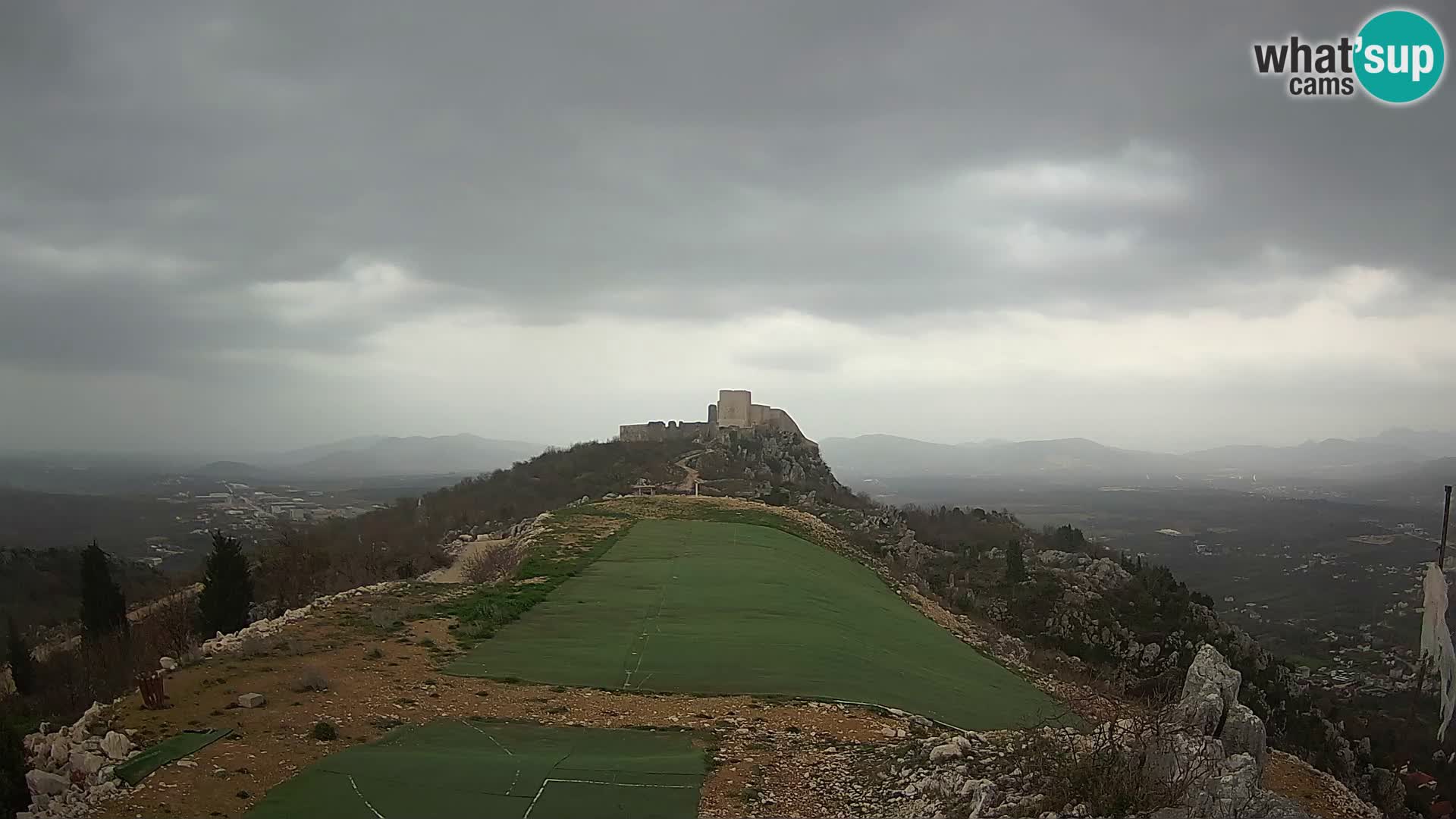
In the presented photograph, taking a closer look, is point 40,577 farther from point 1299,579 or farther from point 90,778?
point 1299,579

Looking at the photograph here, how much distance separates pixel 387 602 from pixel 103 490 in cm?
13698

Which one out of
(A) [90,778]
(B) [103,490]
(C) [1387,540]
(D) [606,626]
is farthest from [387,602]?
(B) [103,490]

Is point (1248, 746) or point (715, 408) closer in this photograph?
point (1248, 746)

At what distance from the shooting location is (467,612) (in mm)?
18266

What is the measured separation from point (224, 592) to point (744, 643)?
16.1 m

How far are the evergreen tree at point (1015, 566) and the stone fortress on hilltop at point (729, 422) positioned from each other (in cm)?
3728

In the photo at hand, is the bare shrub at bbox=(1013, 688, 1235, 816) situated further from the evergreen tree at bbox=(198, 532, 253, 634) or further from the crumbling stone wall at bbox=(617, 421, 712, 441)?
the crumbling stone wall at bbox=(617, 421, 712, 441)

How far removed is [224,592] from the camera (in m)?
22.6

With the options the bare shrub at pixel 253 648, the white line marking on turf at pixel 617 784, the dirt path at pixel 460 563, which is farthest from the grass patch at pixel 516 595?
the white line marking on turf at pixel 617 784

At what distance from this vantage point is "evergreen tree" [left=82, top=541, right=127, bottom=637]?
29.6 meters

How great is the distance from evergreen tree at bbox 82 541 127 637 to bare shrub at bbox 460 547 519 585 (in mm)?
13391

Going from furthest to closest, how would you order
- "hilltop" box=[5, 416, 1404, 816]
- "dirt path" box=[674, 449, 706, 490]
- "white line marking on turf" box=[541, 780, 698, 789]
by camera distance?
"dirt path" box=[674, 449, 706, 490] < "hilltop" box=[5, 416, 1404, 816] < "white line marking on turf" box=[541, 780, 698, 789]

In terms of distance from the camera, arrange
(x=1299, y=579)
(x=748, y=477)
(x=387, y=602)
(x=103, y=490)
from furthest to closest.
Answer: (x=103, y=490) < (x=1299, y=579) < (x=748, y=477) < (x=387, y=602)

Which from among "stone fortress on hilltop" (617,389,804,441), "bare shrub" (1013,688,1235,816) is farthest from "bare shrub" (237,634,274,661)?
"stone fortress on hilltop" (617,389,804,441)
